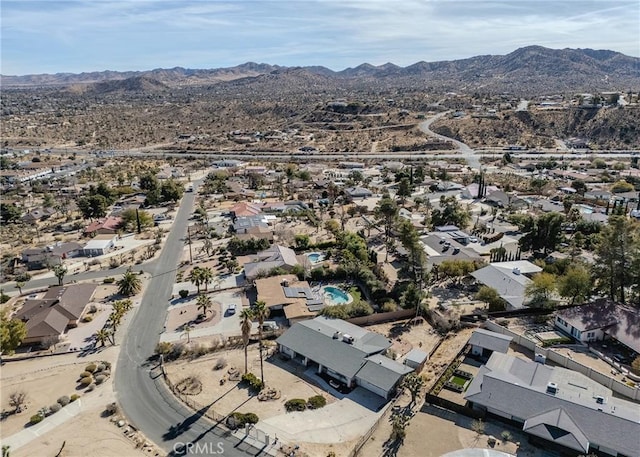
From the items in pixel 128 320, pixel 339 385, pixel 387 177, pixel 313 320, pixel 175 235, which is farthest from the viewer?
pixel 387 177

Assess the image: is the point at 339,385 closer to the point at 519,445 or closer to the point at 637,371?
the point at 519,445

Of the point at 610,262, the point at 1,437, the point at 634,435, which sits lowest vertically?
the point at 1,437

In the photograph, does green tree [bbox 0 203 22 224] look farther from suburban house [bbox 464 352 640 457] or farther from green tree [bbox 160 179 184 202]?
suburban house [bbox 464 352 640 457]

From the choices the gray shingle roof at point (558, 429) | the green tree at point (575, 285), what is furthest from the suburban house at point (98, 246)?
the green tree at point (575, 285)

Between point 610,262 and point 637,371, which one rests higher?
point 610,262

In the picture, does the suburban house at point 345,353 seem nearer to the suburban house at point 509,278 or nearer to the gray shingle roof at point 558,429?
the gray shingle roof at point 558,429

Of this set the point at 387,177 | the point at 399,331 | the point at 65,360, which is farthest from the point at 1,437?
the point at 387,177
